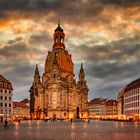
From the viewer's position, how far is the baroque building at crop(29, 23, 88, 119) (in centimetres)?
17575

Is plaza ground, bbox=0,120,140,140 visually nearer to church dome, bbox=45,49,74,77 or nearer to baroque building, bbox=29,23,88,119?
baroque building, bbox=29,23,88,119

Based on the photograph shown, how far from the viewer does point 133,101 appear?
135375 mm

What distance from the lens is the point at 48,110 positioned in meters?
175

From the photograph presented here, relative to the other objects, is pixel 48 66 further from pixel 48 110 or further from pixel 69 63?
pixel 48 110

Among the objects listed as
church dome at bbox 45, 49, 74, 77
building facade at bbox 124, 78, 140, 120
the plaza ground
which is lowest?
the plaza ground

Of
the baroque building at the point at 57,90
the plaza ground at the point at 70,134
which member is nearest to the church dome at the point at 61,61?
Result: the baroque building at the point at 57,90

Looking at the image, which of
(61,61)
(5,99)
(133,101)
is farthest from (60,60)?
(5,99)

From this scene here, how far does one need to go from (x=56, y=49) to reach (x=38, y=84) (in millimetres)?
23152

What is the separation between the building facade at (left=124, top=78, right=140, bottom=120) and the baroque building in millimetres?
32169

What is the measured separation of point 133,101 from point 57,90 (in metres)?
51.4

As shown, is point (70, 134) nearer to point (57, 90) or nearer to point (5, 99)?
point (5, 99)

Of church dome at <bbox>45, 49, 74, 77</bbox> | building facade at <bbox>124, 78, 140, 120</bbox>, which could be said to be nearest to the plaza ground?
building facade at <bbox>124, 78, 140, 120</bbox>

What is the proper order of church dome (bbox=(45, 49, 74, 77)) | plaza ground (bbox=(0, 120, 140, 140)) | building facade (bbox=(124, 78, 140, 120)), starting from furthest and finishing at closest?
church dome (bbox=(45, 49, 74, 77)) → building facade (bbox=(124, 78, 140, 120)) → plaza ground (bbox=(0, 120, 140, 140))

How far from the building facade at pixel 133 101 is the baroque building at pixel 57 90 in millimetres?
32169
